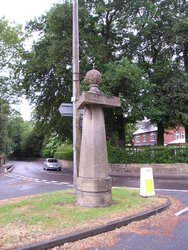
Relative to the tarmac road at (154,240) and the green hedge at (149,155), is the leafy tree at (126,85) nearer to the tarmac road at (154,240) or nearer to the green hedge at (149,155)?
the green hedge at (149,155)

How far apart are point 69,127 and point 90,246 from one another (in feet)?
73.0

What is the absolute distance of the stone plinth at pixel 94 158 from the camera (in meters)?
7.68

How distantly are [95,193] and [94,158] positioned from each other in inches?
38.6

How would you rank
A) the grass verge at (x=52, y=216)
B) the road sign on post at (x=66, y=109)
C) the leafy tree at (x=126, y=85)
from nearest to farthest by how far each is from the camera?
the grass verge at (x=52, y=216) → the road sign on post at (x=66, y=109) → the leafy tree at (x=126, y=85)

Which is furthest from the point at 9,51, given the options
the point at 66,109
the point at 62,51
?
the point at 66,109

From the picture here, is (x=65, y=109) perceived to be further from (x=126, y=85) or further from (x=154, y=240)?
(x=126, y=85)

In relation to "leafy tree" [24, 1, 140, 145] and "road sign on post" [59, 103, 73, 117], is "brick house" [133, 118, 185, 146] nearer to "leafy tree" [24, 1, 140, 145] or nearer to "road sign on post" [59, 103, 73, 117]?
"leafy tree" [24, 1, 140, 145]

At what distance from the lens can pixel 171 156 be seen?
73.7ft

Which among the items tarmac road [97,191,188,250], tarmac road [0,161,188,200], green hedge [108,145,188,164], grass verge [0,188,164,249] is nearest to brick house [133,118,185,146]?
green hedge [108,145,188,164]

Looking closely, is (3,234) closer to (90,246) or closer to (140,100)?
(90,246)

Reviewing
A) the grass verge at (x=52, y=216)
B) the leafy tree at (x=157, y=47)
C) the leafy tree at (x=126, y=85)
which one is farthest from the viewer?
the leafy tree at (x=157, y=47)

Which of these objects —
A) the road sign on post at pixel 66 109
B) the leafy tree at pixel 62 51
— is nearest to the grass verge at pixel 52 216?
the road sign on post at pixel 66 109

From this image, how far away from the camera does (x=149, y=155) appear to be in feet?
77.9

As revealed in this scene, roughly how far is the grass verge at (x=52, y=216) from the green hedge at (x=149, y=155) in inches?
553
